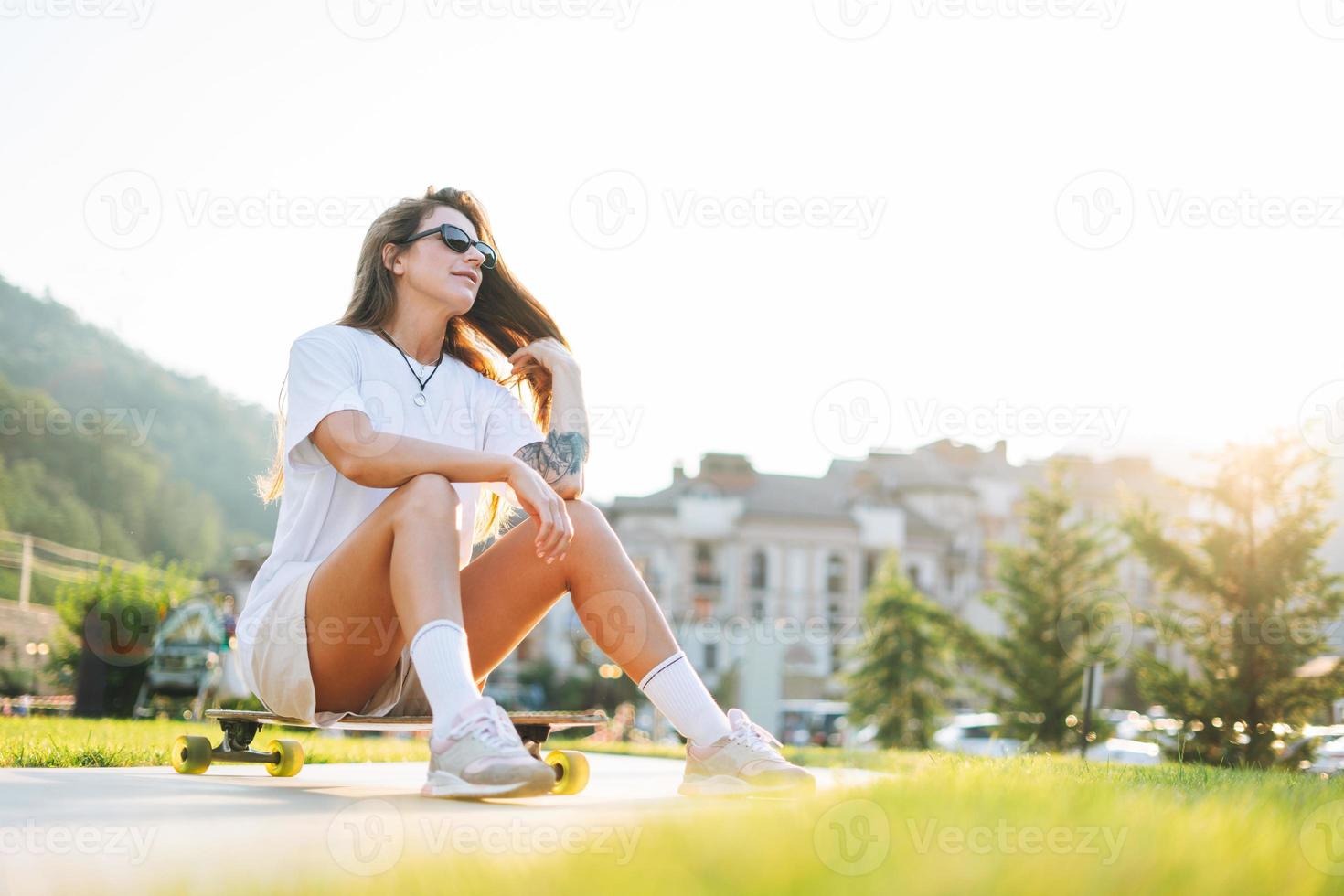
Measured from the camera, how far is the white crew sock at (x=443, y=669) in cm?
248

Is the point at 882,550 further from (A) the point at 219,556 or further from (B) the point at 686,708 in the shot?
(B) the point at 686,708

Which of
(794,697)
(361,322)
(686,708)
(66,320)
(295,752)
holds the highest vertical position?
(66,320)

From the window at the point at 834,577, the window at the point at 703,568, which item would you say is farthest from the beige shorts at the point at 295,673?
the window at the point at 834,577

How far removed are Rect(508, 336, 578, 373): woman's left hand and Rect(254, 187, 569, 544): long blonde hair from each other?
0.10 feet

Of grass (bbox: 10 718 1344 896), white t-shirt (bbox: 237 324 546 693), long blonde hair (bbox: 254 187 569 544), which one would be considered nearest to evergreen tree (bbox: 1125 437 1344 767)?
long blonde hair (bbox: 254 187 569 544)

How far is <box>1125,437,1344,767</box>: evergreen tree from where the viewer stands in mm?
13078

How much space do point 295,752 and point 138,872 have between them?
6.44ft

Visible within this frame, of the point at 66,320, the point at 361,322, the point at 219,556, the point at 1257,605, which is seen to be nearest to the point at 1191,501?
the point at 1257,605

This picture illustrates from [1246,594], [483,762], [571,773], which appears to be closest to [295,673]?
[571,773]

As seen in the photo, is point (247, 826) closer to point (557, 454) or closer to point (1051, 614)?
point (557, 454)

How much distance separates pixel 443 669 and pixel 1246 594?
1450 cm

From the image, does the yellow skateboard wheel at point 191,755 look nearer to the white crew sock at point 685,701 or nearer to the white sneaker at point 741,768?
the white crew sock at point 685,701

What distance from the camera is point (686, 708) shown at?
286 centimetres

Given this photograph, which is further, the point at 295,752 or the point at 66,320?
the point at 66,320
